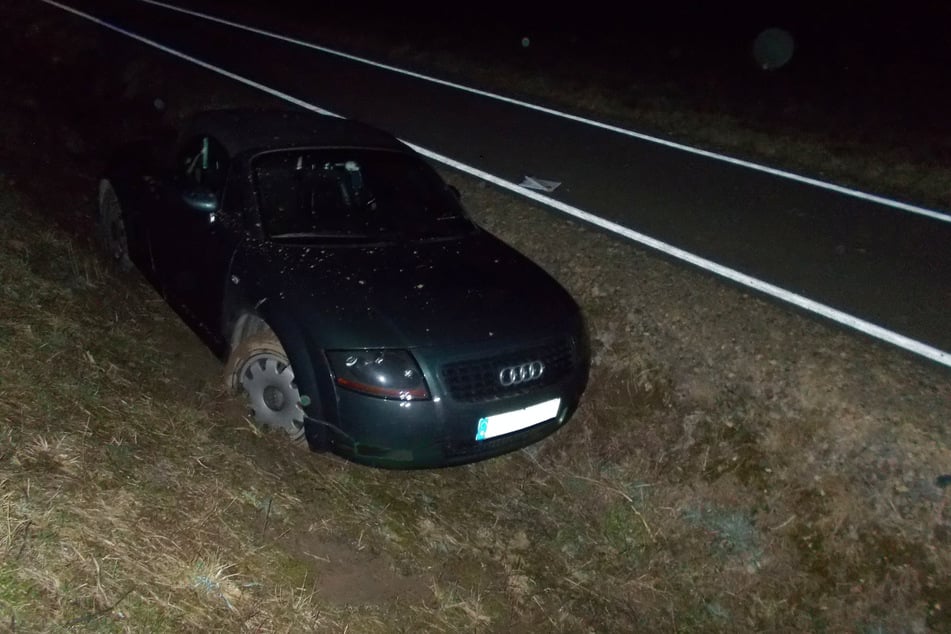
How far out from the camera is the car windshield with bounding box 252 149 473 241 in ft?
15.7

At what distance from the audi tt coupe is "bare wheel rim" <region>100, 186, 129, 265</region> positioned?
0.45 meters

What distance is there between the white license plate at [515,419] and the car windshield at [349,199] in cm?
140

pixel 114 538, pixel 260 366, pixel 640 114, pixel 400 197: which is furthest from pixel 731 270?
pixel 640 114

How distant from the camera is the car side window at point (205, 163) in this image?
5.17m

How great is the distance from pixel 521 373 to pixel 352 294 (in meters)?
1.00

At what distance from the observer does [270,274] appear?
440cm

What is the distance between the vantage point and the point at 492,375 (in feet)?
13.3

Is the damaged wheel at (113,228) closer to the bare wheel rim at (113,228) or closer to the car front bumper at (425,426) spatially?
the bare wheel rim at (113,228)

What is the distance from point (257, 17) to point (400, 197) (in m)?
15.5

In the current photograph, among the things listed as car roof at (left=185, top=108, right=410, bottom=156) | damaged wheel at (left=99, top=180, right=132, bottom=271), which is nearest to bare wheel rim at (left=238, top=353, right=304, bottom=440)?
car roof at (left=185, top=108, right=410, bottom=156)

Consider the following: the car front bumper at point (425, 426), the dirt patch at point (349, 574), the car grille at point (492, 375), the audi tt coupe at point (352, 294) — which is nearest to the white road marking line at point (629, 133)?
the audi tt coupe at point (352, 294)

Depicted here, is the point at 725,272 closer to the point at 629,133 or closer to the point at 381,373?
the point at 381,373

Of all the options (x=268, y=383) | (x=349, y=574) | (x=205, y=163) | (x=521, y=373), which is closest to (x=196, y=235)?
(x=205, y=163)

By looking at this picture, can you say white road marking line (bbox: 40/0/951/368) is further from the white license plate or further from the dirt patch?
the dirt patch
